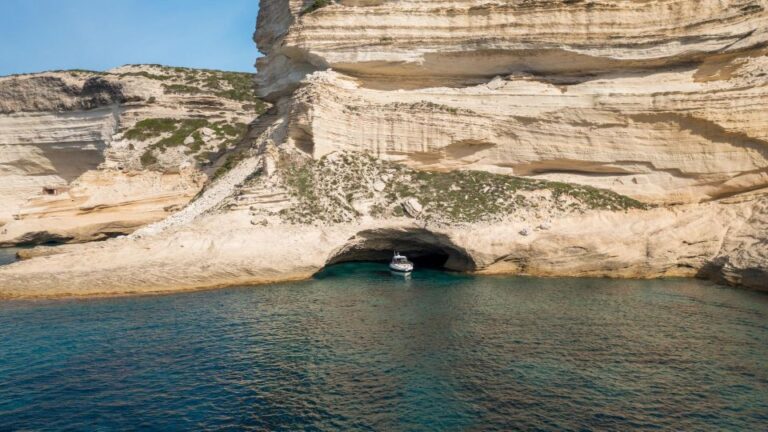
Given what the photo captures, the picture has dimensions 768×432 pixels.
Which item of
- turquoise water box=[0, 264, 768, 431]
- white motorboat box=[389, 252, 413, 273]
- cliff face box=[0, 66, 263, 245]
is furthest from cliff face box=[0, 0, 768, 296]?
A: cliff face box=[0, 66, 263, 245]

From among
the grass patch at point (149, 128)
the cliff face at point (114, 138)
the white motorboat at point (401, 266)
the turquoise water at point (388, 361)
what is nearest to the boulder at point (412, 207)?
the white motorboat at point (401, 266)

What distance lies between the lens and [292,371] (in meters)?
13.5

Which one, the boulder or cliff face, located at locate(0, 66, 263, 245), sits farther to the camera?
cliff face, located at locate(0, 66, 263, 245)

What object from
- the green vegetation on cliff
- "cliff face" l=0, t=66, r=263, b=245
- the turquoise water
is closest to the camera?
the turquoise water

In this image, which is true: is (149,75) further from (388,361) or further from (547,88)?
(388,361)

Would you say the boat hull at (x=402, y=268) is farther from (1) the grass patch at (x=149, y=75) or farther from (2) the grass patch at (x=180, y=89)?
(1) the grass patch at (x=149, y=75)

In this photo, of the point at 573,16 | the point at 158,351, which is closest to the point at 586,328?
the point at 158,351

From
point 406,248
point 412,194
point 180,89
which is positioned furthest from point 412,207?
point 180,89

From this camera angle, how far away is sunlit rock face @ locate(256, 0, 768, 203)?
89.2ft

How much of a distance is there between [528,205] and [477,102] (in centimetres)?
674

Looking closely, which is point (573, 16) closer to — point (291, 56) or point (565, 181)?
point (565, 181)

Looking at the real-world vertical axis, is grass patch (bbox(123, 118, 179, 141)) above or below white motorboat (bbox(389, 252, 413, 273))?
above

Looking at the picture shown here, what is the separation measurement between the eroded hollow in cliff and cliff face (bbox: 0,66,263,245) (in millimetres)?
19767

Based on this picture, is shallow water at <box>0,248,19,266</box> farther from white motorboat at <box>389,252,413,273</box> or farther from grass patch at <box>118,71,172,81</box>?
grass patch at <box>118,71,172,81</box>
